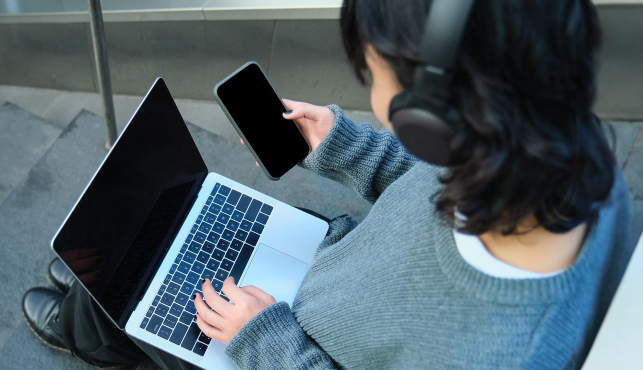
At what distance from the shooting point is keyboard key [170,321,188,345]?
44.4 inches

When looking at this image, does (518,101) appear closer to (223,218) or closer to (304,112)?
(304,112)

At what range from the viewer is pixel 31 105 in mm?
2428

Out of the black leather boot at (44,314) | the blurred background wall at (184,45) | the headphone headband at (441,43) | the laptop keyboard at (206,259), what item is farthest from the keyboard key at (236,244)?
the blurred background wall at (184,45)

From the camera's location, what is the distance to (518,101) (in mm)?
587

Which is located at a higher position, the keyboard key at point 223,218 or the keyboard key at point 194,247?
the keyboard key at point 223,218

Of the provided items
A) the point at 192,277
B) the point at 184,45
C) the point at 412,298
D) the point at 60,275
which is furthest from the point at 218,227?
the point at 184,45

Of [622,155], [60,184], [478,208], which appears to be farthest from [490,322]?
[60,184]

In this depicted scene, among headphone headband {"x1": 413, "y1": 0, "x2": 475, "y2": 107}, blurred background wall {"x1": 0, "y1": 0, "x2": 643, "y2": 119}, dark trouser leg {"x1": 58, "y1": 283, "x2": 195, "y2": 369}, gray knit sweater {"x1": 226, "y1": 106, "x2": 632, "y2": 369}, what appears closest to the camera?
headphone headband {"x1": 413, "y1": 0, "x2": 475, "y2": 107}

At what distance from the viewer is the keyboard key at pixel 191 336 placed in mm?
1125

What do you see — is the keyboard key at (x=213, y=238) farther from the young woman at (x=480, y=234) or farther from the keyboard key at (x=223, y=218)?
the young woman at (x=480, y=234)

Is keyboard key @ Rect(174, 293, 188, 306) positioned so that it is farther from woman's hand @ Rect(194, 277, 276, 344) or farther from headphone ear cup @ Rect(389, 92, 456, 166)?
headphone ear cup @ Rect(389, 92, 456, 166)

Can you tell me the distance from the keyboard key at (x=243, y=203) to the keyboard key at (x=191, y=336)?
11.6 inches

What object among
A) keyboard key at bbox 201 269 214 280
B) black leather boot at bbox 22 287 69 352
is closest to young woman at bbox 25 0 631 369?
keyboard key at bbox 201 269 214 280

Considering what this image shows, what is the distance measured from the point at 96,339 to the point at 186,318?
0.34 meters
